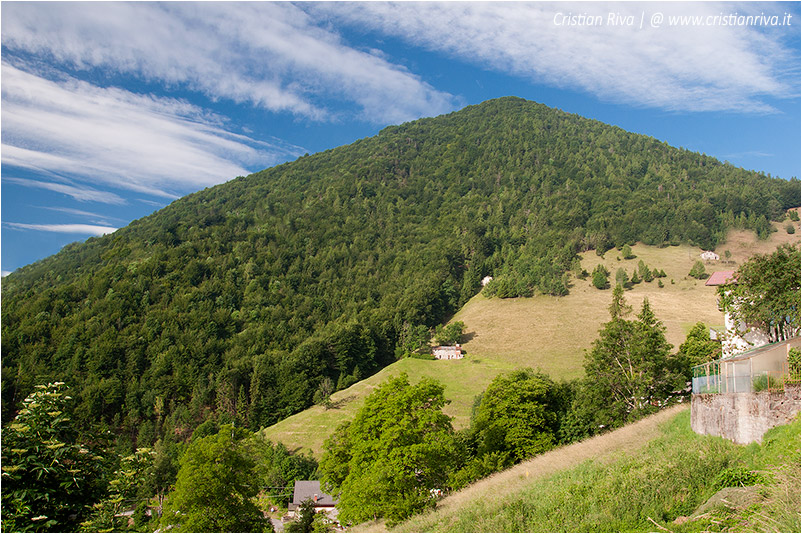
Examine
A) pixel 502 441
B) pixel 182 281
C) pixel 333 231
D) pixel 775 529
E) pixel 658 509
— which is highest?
pixel 333 231

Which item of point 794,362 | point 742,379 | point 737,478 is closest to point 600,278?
point 794,362

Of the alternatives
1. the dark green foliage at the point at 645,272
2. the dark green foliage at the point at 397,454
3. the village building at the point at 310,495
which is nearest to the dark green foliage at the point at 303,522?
the dark green foliage at the point at 397,454

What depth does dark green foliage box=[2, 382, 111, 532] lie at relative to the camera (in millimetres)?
9156

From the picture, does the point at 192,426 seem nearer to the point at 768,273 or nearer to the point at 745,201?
the point at 768,273

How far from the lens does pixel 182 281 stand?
483 feet

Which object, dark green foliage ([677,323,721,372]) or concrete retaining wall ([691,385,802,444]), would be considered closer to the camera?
concrete retaining wall ([691,385,802,444])

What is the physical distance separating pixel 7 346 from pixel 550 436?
129 meters

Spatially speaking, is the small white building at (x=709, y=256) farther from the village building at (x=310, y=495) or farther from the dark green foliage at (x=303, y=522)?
the dark green foliage at (x=303, y=522)

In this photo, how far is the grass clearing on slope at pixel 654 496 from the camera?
367 inches

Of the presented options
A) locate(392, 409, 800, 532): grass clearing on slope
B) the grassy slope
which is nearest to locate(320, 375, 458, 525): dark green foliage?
locate(392, 409, 800, 532): grass clearing on slope

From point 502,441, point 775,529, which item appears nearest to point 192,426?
point 502,441

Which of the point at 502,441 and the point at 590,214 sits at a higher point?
the point at 590,214

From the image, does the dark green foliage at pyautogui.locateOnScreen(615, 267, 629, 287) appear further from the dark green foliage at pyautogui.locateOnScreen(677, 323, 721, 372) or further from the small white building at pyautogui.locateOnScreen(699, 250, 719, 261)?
the dark green foliage at pyautogui.locateOnScreen(677, 323, 721, 372)

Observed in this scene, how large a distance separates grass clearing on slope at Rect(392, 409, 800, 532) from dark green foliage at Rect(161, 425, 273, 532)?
47.8 ft
